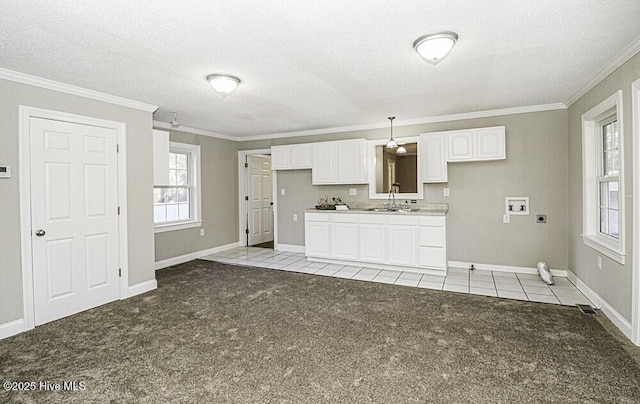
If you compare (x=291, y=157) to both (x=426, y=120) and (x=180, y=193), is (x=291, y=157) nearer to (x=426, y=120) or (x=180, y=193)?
(x=180, y=193)

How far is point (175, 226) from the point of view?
569 cm

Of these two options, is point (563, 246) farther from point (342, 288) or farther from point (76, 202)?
point (76, 202)

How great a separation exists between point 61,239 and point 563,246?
6.28 m

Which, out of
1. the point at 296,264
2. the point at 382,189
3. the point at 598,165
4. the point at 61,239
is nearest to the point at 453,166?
the point at 382,189

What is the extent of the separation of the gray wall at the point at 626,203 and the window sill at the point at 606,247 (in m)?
0.06

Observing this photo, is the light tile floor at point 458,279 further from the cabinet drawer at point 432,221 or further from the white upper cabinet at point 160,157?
the white upper cabinet at point 160,157

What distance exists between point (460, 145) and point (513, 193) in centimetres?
106

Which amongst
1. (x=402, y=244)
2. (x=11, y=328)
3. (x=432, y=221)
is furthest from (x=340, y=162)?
(x=11, y=328)

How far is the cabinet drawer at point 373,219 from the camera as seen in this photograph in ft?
16.7

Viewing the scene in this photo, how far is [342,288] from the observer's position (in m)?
4.27

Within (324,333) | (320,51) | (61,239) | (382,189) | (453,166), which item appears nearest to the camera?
(320,51)

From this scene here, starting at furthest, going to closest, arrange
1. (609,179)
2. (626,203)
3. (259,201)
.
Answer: (259,201), (609,179), (626,203)

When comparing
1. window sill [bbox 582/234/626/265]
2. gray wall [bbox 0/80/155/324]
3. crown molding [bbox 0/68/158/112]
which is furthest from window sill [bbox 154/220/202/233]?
window sill [bbox 582/234/626/265]

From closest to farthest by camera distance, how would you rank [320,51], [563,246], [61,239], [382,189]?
[320,51], [61,239], [563,246], [382,189]
